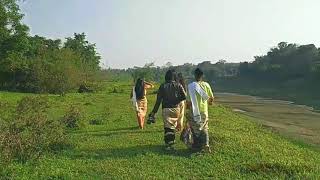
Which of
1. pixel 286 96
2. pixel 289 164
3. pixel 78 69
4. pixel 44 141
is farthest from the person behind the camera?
pixel 286 96

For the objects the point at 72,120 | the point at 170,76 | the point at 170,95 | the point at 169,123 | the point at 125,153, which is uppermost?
the point at 170,76

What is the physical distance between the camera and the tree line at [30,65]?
45.2 m

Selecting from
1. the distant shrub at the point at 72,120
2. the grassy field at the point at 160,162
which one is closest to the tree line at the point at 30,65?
the distant shrub at the point at 72,120

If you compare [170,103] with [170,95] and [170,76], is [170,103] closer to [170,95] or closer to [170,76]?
[170,95]

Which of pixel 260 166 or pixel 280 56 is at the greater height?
pixel 280 56

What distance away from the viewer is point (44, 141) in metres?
12.7

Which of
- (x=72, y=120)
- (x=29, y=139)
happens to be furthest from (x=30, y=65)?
(x=29, y=139)

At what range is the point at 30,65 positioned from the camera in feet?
170

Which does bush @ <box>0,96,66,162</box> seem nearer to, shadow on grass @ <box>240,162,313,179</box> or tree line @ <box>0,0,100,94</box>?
shadow on grass @ <box>240,162,313,179</box>

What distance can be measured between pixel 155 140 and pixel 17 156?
14.0ft

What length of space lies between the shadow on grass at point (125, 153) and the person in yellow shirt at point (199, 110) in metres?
0.44

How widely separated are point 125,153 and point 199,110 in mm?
2204

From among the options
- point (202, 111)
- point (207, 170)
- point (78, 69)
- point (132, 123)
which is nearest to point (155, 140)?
point (202, 111)

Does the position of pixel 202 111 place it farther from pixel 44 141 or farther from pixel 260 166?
pixel 44 141
